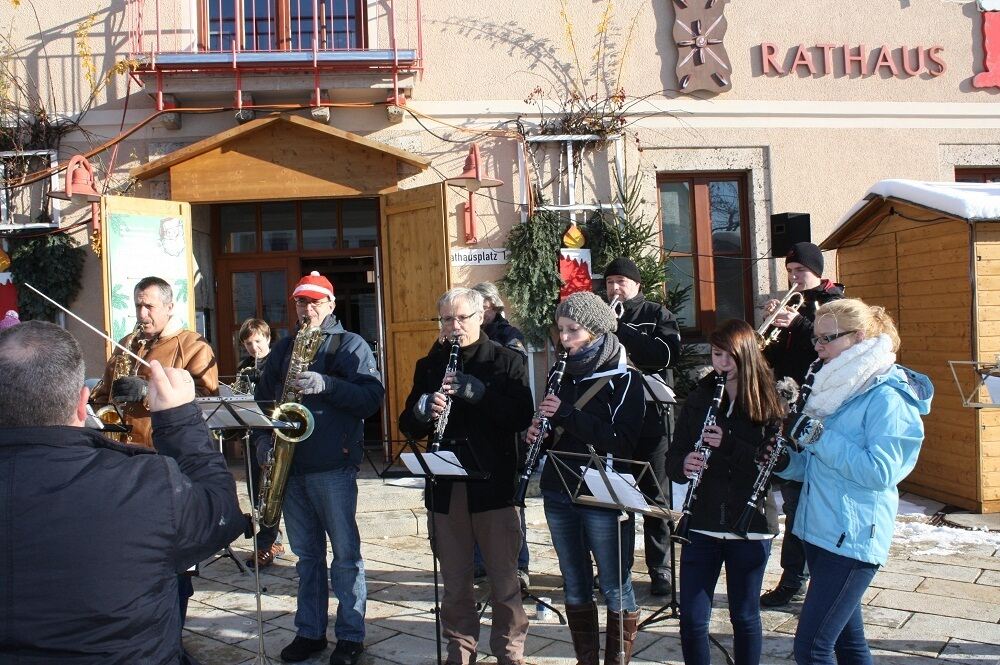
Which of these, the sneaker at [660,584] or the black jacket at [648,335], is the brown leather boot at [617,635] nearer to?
the sneaker at [660,584]

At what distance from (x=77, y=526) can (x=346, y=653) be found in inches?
97.3

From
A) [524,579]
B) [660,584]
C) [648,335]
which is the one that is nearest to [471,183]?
[648,335]

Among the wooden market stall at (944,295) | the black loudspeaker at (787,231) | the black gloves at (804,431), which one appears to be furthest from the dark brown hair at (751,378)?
the black loudspeaker at (787,231)

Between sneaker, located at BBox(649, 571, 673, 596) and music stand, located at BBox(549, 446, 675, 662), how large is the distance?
1.36 metres

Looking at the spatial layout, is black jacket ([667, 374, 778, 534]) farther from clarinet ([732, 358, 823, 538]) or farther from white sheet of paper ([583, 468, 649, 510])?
white sheet of paper ([583, 468, 649, 510])

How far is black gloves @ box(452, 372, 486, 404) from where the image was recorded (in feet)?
11.8

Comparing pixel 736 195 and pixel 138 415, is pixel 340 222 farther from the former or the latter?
pixel 138 415

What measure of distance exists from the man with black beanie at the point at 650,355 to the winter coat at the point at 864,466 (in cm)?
122

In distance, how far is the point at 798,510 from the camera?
3.12m

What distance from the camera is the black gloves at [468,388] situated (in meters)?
3.58

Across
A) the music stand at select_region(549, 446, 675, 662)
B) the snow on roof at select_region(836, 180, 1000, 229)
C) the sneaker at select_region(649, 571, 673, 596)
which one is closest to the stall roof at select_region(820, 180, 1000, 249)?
the snow on roof at select_region(836, 180, 1000, 229)

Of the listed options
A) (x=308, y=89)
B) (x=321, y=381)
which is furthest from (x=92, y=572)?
(x=308, y=89)

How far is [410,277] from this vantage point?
8.09 meters

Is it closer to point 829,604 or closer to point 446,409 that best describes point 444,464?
point 446,409
